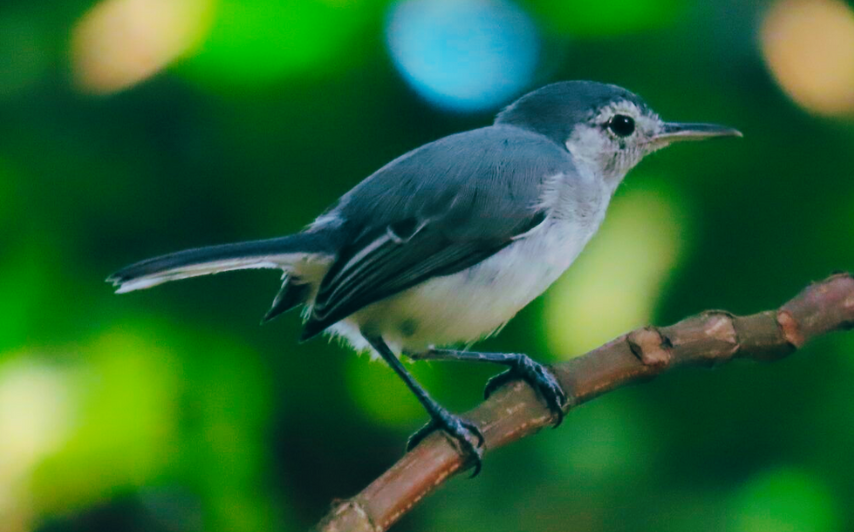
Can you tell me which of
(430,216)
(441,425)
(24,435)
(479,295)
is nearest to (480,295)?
(479,295)

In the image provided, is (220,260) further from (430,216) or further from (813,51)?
(813,51)

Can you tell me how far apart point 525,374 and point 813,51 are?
2.58 ft

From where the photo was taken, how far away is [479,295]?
1.03 m

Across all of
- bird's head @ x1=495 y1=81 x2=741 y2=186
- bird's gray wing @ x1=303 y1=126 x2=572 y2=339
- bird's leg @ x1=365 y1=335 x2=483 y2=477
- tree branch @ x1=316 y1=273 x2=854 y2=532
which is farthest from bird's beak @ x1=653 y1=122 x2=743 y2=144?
bird's leg @ x1=365 y1=335 x2=483 y2=477

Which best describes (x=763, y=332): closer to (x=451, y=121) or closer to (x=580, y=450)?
(x=580, y=450)

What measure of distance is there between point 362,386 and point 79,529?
1.27ft

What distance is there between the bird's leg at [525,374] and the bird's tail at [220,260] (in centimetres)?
23

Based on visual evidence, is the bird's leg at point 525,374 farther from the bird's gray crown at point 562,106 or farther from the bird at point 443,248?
the bird's gray crown at point 562,106

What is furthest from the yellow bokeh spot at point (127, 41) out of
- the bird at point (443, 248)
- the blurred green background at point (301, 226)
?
the bird at point (443, 248)

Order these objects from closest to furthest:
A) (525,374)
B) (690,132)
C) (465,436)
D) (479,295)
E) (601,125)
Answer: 1. (465,436)
2. (525,374)
3. (479,295)
4. (690,132)
5. (601,125)

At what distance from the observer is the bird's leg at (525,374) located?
0.82 metres

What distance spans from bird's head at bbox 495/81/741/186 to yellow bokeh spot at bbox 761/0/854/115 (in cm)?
20

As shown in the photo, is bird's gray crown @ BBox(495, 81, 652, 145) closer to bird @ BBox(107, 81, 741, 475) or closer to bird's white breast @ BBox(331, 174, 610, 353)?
bird @ BBox(107, 81, 741, 475)

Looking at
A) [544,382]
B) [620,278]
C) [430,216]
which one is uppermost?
[430,216]
